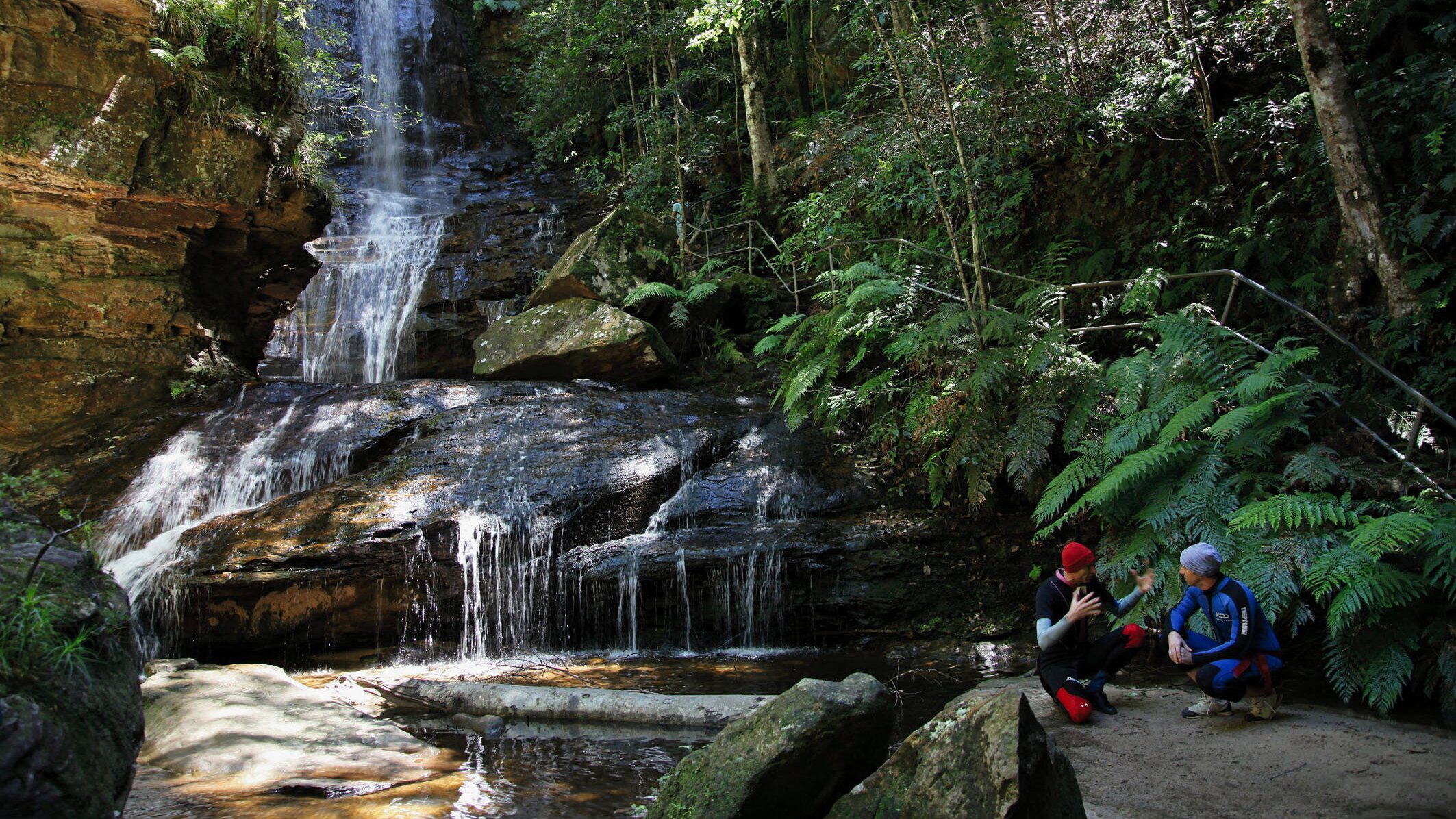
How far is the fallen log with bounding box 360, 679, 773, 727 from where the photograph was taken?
15.9ft

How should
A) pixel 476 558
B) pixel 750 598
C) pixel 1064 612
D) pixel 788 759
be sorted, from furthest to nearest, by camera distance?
pixel 476 558, pixel 750 598, pixel 1064 612, pixel 788 759

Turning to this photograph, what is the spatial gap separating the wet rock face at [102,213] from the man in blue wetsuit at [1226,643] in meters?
11.0

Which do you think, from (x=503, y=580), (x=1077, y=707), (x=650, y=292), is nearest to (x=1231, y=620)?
(x=1077, y=707)

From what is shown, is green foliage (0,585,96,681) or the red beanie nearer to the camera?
green foliage (0,585,96,681)

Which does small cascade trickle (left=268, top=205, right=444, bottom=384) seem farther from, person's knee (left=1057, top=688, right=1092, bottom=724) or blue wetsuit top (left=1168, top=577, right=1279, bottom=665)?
A: blue wetsuit top (left=1168, top=577, right=1279, bottom=665)

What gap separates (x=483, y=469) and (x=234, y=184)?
5.54 metres

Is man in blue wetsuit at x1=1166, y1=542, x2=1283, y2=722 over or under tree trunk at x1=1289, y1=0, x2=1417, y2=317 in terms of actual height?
under

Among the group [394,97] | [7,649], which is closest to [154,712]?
[7,649]

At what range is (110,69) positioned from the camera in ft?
29.6

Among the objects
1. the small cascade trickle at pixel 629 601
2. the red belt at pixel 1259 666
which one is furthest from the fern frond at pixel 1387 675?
the small cascade trickle at pixel 629 601

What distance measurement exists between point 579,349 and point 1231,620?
8144 mm

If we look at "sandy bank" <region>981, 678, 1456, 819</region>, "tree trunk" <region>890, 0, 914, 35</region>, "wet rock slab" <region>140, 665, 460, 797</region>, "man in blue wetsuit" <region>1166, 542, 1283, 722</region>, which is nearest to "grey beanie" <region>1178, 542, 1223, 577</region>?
"man in blue wetsuit" <region>1166, 542, 1283, 722</region>

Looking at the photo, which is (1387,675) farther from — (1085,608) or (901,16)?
(901,16)

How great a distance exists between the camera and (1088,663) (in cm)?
418
